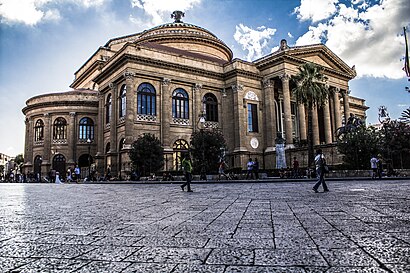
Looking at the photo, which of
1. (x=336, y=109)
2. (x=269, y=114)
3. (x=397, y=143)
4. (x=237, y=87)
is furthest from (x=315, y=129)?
(x=397, y=143)

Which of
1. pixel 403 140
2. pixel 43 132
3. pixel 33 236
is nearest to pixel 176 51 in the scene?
pixel 43 132

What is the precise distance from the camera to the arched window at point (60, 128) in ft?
138

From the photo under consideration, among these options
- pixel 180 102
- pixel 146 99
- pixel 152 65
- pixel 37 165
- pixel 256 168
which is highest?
pixel 152 65

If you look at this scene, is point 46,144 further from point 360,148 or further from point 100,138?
point 360,148

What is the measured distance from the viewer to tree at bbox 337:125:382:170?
2555 centimetres

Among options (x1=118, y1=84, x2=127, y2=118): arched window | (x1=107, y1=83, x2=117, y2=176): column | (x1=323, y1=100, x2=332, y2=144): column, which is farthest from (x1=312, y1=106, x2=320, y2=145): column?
(x1=107, y1=83, x2=117, y2=176): column

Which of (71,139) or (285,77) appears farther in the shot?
(71,139)

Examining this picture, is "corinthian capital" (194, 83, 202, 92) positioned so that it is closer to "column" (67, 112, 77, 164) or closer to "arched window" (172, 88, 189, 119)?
"arched window" (172, 88, 189, 119)

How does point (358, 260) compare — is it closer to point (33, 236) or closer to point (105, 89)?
point (33, 236)

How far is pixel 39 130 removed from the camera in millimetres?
43562

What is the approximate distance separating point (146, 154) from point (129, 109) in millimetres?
6522

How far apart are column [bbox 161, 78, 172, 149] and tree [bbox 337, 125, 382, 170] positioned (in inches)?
654

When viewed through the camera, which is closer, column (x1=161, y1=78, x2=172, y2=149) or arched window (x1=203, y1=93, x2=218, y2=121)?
column (x1=161, y1=78, x2=172, y2=149)

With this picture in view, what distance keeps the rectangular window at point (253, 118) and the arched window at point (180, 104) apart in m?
7.61
